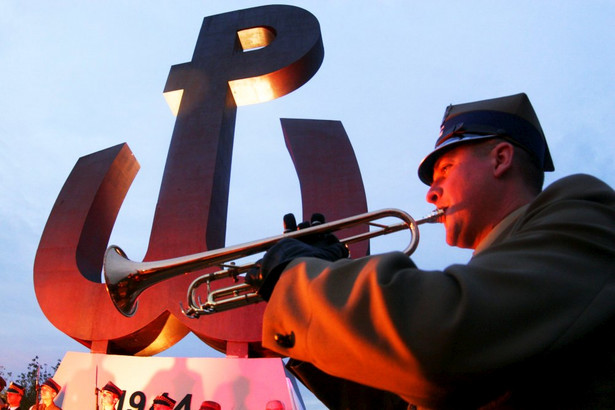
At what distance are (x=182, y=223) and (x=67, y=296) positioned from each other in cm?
207

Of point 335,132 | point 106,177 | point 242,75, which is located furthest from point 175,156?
point 335,132

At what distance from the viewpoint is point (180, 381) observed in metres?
6.73

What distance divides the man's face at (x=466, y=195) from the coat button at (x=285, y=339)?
0.78 m

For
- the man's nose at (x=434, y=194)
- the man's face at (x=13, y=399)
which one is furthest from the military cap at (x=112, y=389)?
the man's nose at (x=434, y=194)

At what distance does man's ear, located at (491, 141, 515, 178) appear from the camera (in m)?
1.57

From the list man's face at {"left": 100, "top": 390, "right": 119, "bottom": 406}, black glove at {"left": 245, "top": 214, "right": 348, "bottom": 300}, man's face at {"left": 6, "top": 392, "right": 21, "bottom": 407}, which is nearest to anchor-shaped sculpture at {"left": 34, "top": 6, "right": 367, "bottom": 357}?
man's face at {"left": 100, "top": 390, "right": 119, "bottom": 406}

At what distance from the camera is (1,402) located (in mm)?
7012

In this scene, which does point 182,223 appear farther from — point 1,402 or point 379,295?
point 379,295

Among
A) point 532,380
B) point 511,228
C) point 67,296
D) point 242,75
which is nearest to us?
point 532,380

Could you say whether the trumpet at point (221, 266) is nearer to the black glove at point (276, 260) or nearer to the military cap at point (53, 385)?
the black glove at point (276, 260)

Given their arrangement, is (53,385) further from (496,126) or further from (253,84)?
(496,126)

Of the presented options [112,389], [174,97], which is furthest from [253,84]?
[112,389]

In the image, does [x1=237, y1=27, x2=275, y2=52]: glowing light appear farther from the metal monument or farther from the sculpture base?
the sculpture base

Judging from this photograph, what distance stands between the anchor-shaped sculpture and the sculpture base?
31cm
